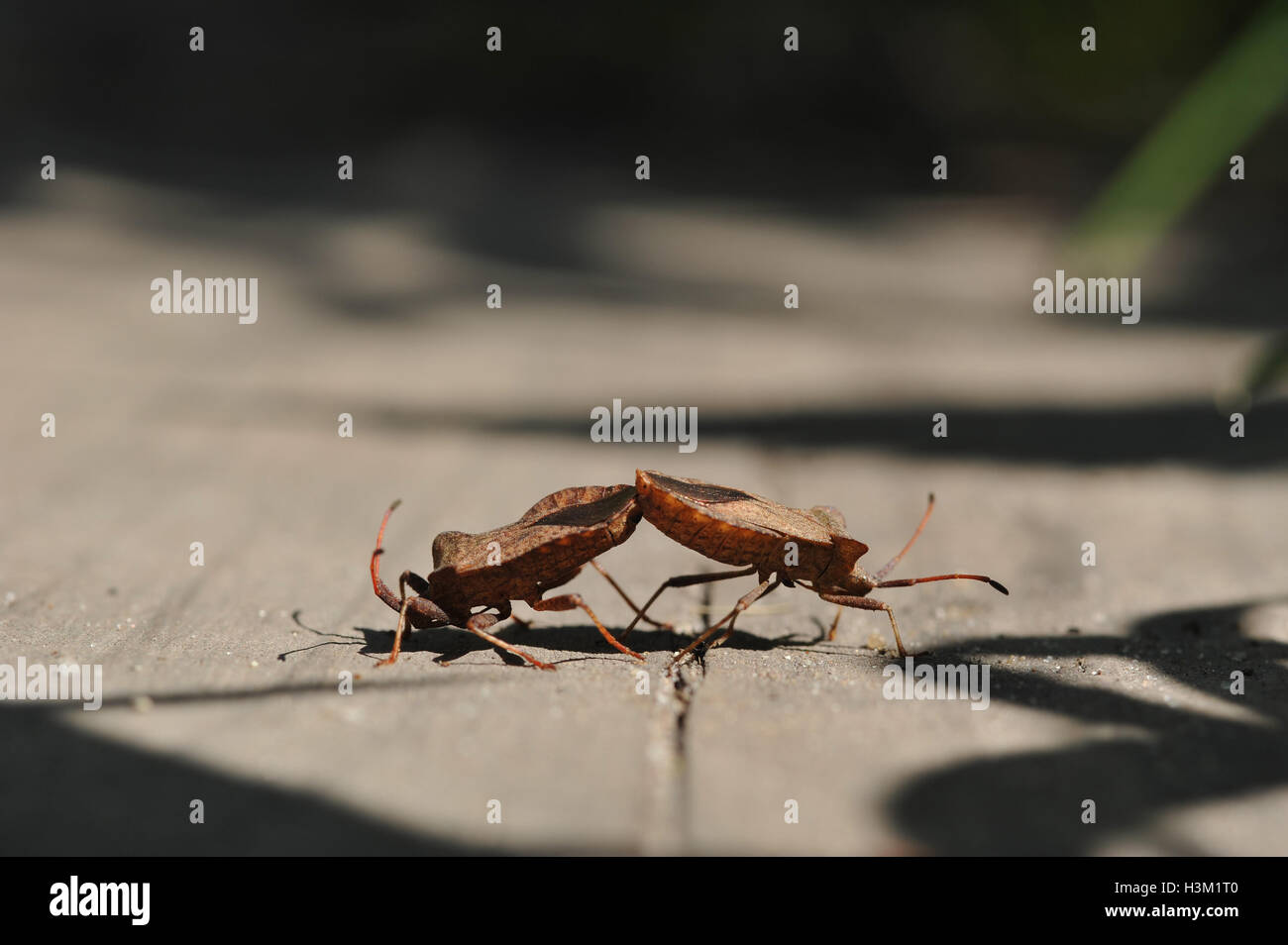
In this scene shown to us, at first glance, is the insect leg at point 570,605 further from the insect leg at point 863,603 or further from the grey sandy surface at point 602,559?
the insect leg at point 863,603

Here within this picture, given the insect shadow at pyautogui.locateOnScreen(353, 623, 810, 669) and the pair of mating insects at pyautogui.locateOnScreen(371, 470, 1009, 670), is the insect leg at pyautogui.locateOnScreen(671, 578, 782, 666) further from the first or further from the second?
the insect shadow at pyautogui.locateOnScreen(353, 623, 810, 669)

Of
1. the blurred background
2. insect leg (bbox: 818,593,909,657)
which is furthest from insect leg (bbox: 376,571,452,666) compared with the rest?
insect leg (bbox: 818,593,909,657)

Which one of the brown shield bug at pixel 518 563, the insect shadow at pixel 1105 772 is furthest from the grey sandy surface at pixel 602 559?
the brown shield bug at pixel 518 563

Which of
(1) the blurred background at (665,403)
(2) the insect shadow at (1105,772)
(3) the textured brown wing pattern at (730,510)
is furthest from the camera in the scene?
(3) the textured brown wing pattern at (730,510)

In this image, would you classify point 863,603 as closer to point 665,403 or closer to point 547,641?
point 547,641
